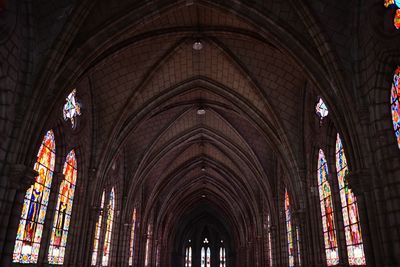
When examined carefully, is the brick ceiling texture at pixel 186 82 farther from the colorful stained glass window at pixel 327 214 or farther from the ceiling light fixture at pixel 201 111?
the colorful stained glass window at pixel 327 214

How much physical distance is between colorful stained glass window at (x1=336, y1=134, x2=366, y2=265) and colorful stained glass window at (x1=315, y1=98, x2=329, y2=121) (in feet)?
5.05

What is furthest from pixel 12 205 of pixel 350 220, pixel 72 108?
pixel 350 220

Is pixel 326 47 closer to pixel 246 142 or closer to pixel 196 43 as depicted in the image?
pixel 196 43

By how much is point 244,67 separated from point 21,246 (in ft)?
36.1

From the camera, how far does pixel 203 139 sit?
2375cm

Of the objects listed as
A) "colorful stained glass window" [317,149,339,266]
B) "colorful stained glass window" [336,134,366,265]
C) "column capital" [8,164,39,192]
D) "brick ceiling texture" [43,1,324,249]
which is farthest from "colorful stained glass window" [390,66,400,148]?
"column capital" [8,164,39,192]

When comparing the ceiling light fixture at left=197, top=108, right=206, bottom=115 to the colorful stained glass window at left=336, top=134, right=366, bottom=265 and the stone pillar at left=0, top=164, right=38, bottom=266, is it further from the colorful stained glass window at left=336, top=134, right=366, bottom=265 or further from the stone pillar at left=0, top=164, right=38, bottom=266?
the stone pillar at left=0, top=164, right=38, bottom=266

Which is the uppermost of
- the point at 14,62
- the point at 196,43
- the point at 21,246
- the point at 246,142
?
the point at 196,43

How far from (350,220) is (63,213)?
1082 cm

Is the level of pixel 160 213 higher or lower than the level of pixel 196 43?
lower

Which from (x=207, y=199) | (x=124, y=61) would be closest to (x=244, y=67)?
(x=124, y=61)

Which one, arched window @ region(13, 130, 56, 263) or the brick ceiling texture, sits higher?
the brick ceiling texture

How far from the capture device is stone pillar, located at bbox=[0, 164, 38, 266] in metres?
9.48

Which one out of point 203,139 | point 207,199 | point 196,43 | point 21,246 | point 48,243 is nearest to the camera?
point 21,246
